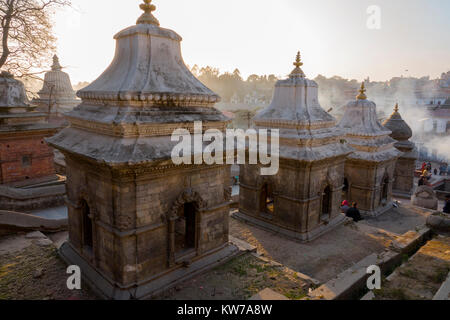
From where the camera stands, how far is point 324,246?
9.48 meters

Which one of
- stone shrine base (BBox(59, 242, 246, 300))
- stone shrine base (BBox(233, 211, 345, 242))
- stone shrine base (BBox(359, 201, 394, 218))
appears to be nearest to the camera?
stone shrine base (BBox(59, 242, 246, 300))

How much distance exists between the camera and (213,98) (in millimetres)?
6949

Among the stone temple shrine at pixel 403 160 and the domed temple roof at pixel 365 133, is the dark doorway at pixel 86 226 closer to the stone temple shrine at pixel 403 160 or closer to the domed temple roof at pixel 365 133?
the domed temple roof at pixel 365 133

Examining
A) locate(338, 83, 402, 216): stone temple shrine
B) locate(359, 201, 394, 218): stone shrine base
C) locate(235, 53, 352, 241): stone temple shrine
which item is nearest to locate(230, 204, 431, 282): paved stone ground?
locate(235, 53, 352, 241): stone temple shrine

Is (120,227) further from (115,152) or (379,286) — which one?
(379,286)

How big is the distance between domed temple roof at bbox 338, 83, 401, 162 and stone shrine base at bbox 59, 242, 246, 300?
7735 millimetres

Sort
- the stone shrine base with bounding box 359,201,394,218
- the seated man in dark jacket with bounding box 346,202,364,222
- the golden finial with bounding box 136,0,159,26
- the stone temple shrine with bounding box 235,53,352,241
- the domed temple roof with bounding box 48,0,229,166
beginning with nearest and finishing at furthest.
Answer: the domed temple roof with bounding box 48,0,229,166, the golden finial with bounding box 136,0,159,26, the stone temple shrine with bounding box 235,53,352,241, the seated man in dark jacket with bounding box 346,202,364,222, the stone shrine base with bounding box 359,201,394,218

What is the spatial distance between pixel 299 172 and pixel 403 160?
10.9 metres

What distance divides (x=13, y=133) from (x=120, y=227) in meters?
10.3

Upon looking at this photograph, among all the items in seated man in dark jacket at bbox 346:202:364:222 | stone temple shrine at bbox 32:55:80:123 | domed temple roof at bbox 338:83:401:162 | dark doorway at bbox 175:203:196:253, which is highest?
stone temple shrine at bbox 32:55:80:123

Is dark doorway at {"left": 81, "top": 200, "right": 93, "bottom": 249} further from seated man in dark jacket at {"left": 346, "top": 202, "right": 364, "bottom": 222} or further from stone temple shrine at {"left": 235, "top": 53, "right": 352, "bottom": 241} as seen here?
seated man in dark jacket at {"left": 346, "top": 202, "right": 364, "bottom": 222}


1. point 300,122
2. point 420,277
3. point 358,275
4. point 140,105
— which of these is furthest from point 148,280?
point 300,122

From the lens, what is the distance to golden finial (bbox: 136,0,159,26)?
261 inches
